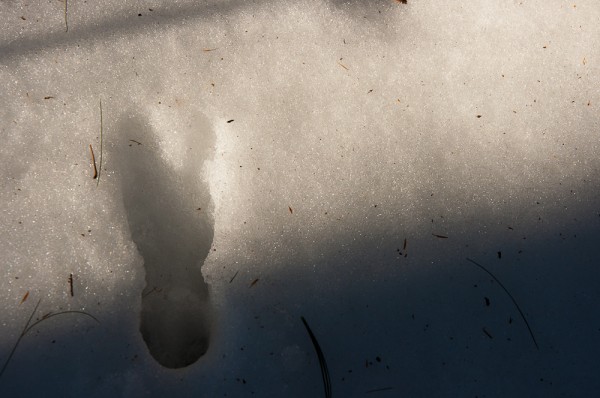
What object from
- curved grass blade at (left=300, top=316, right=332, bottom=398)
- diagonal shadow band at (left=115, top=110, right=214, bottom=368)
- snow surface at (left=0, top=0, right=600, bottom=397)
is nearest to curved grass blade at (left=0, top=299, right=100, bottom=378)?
snow surface at (left=0, top=0, right=600, bottom=397)

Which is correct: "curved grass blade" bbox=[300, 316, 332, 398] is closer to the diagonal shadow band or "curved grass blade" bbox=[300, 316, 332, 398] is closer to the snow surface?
the snow surface

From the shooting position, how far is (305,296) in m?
1.34

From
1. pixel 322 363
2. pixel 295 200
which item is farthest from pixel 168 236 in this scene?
pixel 322 363

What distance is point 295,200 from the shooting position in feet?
4.57

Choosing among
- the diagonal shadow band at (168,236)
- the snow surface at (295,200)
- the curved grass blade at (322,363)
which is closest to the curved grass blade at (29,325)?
the snow surface at (295,200)

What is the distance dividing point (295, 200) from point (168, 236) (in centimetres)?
39

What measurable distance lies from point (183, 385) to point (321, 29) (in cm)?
116

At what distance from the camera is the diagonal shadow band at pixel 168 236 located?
4.27 ft

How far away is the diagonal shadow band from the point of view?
4.27 ft

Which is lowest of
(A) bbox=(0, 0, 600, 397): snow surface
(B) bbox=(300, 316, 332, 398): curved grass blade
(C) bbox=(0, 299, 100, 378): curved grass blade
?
(C) bbox=(0, 299, 100, 378): curved grass blade

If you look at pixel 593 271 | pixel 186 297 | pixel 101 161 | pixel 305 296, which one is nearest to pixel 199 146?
pixel 101 161

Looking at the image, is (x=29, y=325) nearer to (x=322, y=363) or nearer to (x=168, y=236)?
(x=168, y=236)

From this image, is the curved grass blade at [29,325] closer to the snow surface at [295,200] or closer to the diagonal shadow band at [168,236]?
the snow surface at [295,200]

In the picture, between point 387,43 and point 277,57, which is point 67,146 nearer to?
point 277,57
